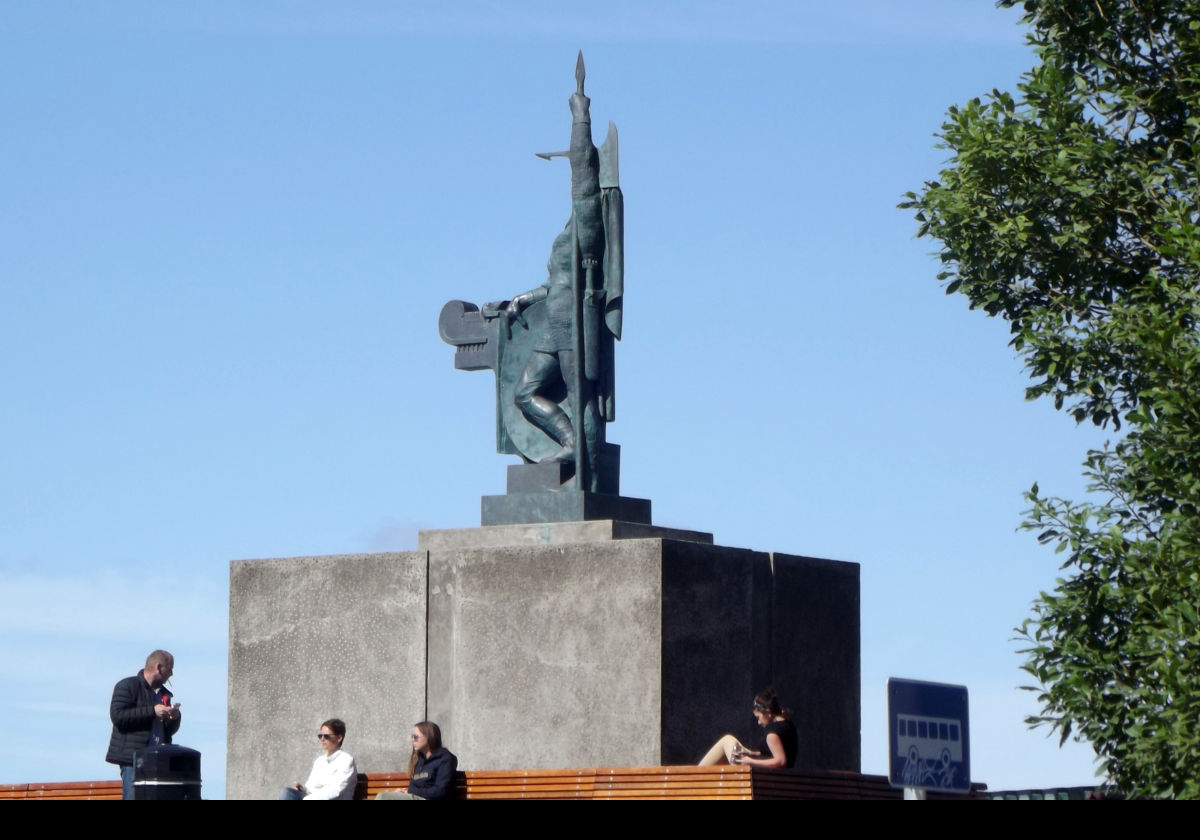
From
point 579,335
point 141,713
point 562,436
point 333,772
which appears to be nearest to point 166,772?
point 141,713

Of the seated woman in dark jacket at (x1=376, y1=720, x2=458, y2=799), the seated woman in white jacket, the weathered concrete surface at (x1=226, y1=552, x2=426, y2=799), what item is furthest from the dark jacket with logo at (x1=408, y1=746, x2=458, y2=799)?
the weathered concrete surface at (x1=226, y1=552, x2=426, y2=799)

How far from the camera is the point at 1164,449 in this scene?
12.3 metres

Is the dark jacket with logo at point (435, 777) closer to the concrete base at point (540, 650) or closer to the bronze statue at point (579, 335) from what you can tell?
the concrete base at point (540, 650)

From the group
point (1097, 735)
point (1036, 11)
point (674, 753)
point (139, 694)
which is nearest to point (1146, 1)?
point (1036, 11)

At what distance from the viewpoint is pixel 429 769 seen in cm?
1241

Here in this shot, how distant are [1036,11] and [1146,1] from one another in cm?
76

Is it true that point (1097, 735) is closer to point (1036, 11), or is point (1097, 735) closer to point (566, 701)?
point (566, 701)

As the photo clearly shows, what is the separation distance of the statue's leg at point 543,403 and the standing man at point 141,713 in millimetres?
3429

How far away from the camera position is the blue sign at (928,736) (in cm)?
947

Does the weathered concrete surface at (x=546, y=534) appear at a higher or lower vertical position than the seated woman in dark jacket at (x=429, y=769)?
higher

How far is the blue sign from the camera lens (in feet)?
31.1

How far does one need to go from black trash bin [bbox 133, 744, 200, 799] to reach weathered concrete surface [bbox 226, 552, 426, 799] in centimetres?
210

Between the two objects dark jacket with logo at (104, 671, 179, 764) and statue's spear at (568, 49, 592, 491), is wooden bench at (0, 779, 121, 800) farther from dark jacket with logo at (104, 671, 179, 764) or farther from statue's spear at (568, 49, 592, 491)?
statue's spear at (568, 49, 592, 491)

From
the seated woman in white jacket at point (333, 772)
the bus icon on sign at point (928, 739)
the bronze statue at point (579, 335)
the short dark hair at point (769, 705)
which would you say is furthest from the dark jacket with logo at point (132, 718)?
the bus icon on sign at point (928, 739)
